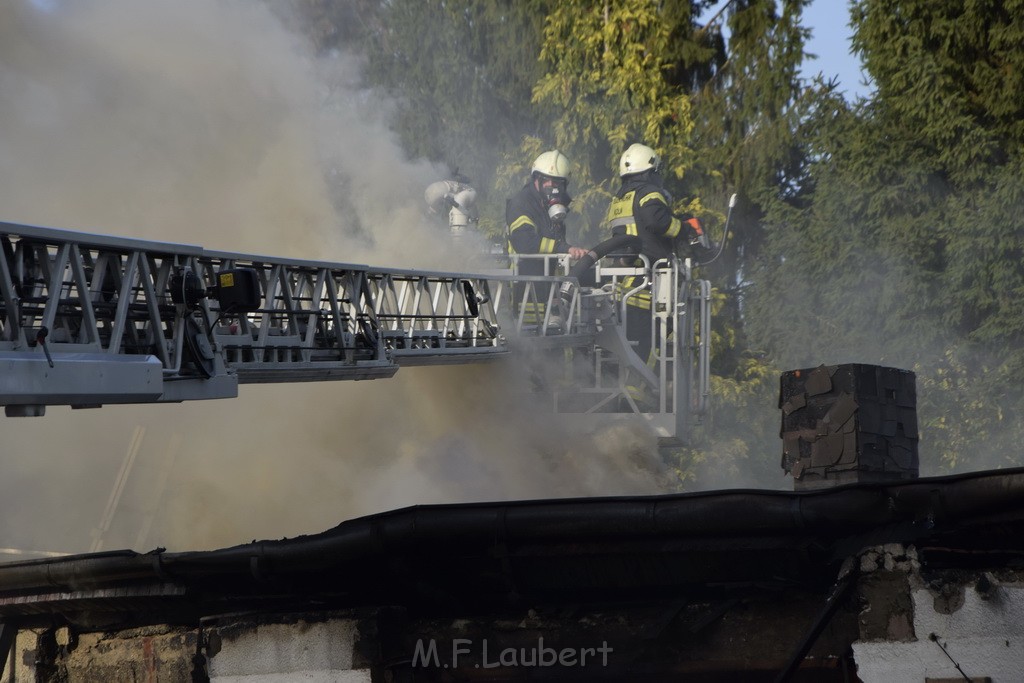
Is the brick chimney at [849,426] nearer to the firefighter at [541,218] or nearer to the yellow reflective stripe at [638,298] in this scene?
the firefighter at [541,218]

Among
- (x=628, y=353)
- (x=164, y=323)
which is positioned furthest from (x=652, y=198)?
(x=164, y=323)

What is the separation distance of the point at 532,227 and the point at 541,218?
0.59 metres

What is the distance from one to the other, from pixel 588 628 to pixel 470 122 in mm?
23947

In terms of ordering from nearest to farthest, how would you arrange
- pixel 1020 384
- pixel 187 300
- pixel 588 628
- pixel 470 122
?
pixel 588 628, pixel 187 300, pixel 1020 384, pixel 470 122

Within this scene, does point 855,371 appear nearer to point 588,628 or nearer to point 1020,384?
→ point 588,628

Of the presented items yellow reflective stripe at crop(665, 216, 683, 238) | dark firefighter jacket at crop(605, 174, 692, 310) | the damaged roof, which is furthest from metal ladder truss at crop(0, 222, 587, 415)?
yellow reflective stripe at crop(665, 216, 683, 238)

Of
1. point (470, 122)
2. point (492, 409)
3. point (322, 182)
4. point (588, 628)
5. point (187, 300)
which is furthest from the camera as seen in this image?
point (470, 122)

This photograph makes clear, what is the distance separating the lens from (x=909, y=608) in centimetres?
560

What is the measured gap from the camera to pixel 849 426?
923 cm

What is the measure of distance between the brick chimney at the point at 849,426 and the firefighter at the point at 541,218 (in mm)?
5508

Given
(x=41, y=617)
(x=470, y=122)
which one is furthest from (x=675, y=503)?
(x=470, y=122)

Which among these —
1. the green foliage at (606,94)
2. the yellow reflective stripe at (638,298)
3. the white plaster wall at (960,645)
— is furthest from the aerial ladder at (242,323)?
the green foliage at (606,94)

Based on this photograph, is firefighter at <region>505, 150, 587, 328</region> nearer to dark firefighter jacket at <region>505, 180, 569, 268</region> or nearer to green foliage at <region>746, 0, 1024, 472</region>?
dark firefighter jacket at <region>505, 180, 569, 268</region>

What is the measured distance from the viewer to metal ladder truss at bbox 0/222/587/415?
6.48 metres
